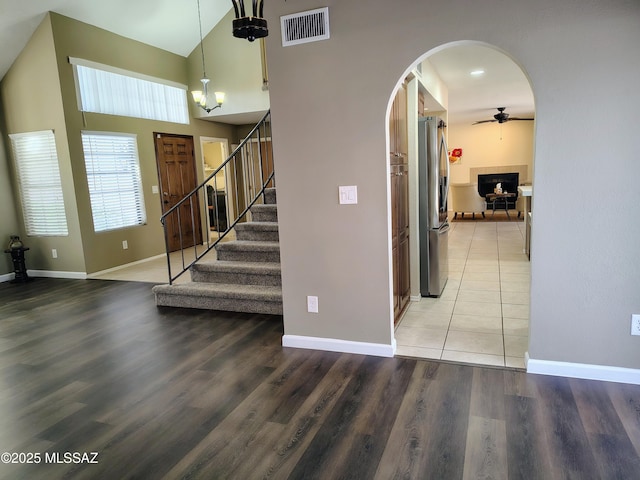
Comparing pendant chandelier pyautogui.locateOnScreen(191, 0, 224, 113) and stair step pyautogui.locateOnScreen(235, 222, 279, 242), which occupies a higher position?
pendant chandelier pyautogui.locateOnScreen(191, 0, 224, 113)

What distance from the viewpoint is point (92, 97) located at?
233 inches

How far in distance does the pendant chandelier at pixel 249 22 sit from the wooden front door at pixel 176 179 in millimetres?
4816

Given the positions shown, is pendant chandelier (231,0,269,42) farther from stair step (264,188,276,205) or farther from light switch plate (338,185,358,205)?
stair step (264,188,276,205)

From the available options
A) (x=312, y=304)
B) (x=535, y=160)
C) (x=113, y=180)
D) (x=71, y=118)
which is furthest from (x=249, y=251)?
(x=71, y=118)

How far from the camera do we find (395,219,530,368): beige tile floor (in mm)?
2951

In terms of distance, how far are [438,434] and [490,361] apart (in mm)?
924

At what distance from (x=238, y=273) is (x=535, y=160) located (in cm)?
295

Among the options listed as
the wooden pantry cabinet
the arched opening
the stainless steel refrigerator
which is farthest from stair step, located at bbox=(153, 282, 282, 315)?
the stainless steel refrigerator

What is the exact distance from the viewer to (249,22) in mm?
2348

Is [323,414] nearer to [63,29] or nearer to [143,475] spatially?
[143,475]

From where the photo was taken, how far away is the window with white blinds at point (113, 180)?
5.98m

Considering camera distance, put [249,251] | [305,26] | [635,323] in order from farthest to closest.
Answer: [249,251] < [305,26] < [635,323]

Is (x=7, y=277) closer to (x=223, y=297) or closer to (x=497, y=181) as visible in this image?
(x=223, y=297)

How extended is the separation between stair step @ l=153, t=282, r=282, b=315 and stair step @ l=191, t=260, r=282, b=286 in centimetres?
6
